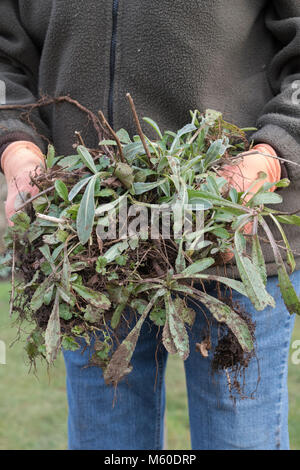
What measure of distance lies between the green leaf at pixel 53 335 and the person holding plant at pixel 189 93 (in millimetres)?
269

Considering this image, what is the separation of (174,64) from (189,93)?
2.7 inches

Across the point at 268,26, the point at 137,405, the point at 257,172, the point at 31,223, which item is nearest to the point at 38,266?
the point at 31,223

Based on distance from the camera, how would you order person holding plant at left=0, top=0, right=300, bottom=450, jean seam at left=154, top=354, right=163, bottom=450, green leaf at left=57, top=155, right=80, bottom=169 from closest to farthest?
green leaf at left=57, top=155, right=80, bottom=169
person holding plant at left=0, top=0, right=300, bottom=450
jean seam at left=154, top=354, right=163, bottom=450

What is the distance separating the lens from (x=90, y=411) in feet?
3.88

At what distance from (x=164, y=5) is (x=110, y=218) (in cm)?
52

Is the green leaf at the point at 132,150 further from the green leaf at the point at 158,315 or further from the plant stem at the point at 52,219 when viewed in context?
the green leaf at the point at 158,315

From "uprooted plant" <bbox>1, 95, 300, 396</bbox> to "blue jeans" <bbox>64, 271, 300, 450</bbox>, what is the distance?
0.69 feet

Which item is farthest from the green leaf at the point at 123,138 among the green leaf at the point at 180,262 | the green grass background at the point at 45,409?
the green grass background at the point at 45,409

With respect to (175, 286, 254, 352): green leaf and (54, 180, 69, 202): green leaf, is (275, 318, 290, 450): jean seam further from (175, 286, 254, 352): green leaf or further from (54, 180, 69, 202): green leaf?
(54, 180, 69, 202): green leaf

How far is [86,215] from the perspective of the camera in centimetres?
76

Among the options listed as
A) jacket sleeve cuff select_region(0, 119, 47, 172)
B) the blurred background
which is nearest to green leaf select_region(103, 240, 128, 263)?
jacket sleeve cuff select_region(0, 119, 47, 172)

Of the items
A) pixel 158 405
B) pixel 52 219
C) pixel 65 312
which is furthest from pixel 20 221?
pixel 158 405

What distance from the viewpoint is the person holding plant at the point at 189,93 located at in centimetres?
100

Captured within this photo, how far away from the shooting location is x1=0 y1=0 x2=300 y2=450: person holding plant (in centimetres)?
100
